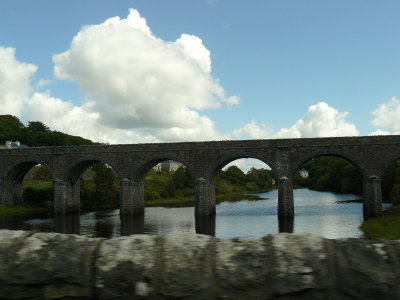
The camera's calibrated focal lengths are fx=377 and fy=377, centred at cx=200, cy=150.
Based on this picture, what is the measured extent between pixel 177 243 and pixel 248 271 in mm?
855

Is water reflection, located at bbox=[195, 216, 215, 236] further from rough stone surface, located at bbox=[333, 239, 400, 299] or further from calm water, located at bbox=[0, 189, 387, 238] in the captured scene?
rough stone surface, located at bbox=[333, 239, 400, 299]

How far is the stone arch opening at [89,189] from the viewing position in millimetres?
52594

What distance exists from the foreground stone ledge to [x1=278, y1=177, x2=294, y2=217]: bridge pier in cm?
3946

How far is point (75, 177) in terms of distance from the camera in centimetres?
5506

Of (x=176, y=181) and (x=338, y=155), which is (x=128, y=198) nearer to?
(x=338, y=155)

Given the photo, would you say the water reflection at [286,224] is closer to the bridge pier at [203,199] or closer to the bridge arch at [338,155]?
the bridge arch at [338,155]

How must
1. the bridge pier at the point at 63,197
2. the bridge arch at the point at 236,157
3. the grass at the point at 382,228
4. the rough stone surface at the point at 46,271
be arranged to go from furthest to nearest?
the bridge pier at the point at 63,197
the bridge arch at the point at 236,157
the grass at the point at 382,228
the rough stone surface at the point at 46,271

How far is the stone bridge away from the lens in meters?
41.3

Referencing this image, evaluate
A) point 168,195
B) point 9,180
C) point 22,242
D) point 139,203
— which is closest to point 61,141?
point 168,195

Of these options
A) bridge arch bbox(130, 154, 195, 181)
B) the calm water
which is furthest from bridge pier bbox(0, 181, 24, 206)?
bridge arch bbox(130, 154, 195, 181)

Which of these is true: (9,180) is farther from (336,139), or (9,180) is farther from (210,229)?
(336,139)

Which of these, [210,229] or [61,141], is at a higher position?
[61,141]

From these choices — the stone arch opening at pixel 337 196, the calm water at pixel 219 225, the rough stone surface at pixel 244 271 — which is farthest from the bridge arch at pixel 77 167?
the rough stone surface at pixel 244 271

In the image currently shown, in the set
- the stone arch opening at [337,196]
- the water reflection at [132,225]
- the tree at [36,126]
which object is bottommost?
the water reflection at [132,225]
